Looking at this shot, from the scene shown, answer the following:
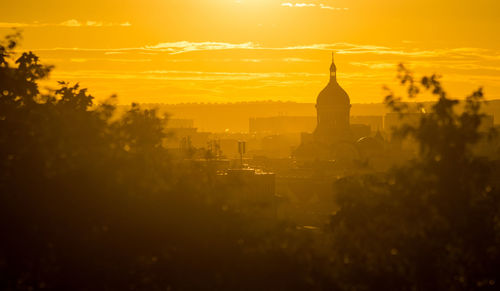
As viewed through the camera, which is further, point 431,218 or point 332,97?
point 332,97

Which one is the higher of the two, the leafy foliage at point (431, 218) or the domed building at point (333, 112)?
the domed building at point (333, 112)

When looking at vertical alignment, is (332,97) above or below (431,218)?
above

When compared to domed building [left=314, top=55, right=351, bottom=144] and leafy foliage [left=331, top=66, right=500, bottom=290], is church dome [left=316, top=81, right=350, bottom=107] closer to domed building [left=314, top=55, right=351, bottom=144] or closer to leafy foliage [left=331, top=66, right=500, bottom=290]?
domed building [left=314, top=55, right=351, bottom=144]

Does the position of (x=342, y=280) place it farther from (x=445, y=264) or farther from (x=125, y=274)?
(x=125, y=274)

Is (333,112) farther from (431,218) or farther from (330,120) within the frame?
(431,218)

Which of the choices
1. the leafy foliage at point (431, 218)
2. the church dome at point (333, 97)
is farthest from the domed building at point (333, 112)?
the leafy foliage at point (431, 218)

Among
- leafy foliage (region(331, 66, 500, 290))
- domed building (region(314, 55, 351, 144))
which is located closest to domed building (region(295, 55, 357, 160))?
domed building (region(314, 55, 351, 144))

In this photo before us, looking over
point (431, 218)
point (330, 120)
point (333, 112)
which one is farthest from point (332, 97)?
point (431, 218)

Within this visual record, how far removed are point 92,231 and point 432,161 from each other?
886 centimetres

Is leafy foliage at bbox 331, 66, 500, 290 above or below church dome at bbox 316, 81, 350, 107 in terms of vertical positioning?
below

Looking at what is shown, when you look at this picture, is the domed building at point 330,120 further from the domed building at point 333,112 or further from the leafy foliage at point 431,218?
the leafy foliage at point 431,218

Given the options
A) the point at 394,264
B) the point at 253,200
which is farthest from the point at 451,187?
the point at 253,200

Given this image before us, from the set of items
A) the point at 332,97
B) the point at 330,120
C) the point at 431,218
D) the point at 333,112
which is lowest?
the point at 431,218

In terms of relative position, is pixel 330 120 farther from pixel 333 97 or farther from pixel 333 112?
pixel 333 97
